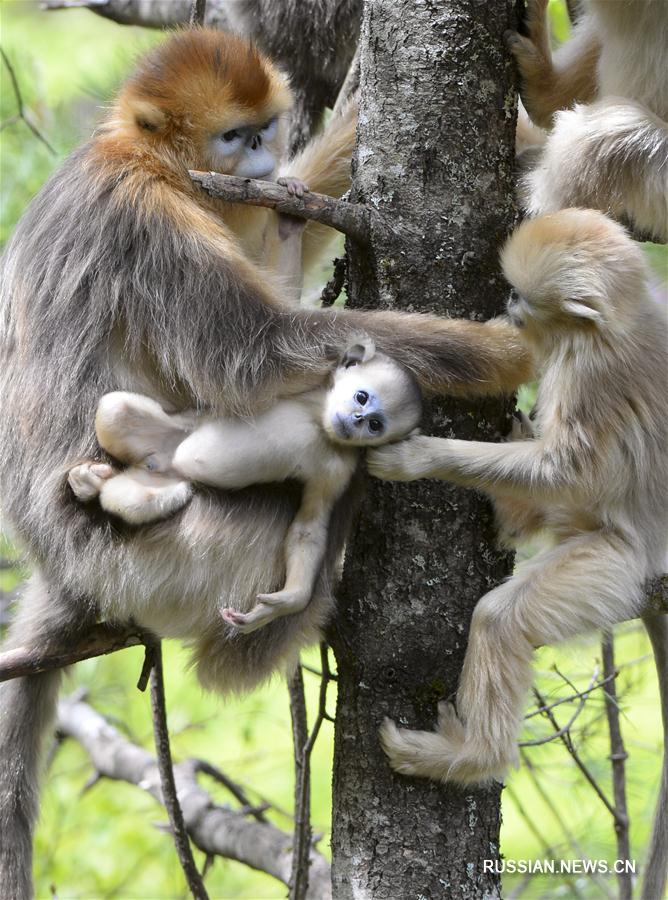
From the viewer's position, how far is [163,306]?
2334 millimetres

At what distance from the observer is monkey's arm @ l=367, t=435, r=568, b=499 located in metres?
2.16

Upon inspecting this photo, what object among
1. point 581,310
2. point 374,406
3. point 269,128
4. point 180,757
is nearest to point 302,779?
point 374,406

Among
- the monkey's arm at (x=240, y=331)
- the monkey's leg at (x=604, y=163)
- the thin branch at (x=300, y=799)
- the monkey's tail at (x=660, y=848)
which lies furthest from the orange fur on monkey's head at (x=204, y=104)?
the monkey's tail at (x=660, y=848)

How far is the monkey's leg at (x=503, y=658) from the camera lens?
2.21 m

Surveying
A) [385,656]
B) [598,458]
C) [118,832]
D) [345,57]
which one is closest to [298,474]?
[385,656]

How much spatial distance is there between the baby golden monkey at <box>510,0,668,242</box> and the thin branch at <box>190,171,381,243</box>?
0.52 metres

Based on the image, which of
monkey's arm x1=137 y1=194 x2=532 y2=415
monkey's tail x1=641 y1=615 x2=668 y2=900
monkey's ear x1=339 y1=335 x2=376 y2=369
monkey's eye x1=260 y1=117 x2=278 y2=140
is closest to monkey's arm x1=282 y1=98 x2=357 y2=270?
monkey's eye x1=260 y1=117 x2=278 y2=140

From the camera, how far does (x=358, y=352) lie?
7.41 ft

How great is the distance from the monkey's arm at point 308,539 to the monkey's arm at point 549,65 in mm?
1017

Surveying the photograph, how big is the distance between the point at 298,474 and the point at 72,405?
0.52 meters

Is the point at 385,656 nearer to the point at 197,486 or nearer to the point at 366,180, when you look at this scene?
the point at 197,486

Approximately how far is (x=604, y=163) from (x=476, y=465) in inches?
35.5

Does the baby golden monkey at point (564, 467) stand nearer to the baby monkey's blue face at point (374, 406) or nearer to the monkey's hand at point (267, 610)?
the baby monkey's blue face at point (374, 406)

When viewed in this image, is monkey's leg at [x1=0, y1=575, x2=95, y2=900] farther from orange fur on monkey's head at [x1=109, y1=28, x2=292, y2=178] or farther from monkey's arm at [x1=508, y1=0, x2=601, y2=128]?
monkey's arm at [x1=508, y1=0, x2=601, y2=128]
